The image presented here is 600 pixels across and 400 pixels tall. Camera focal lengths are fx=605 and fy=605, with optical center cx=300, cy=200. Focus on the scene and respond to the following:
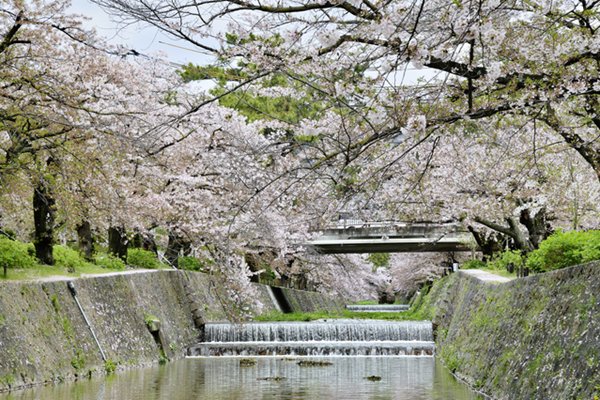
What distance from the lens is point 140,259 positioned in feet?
65.0

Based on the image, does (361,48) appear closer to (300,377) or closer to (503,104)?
(503,104)

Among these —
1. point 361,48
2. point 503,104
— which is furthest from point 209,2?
point 503,104

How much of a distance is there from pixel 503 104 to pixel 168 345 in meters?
13.0

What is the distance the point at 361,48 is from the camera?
602cm

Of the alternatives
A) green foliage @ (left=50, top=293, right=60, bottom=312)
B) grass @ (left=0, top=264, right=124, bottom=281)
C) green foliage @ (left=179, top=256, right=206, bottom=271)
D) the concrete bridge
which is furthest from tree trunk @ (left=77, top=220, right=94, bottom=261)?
the concrete bridge

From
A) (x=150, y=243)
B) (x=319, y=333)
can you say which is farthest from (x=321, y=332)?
(x=150, y=243)

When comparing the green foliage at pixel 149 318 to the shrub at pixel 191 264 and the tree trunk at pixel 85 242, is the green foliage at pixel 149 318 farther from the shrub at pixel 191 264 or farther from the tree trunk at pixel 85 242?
the shrub at pixel 191 264

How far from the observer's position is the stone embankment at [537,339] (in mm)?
5856

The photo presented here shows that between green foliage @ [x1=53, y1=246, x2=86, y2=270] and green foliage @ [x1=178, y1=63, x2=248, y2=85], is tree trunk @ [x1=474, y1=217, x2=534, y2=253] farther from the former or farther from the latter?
green foliage @ [x1=178, y1=63, x2=248, y2=85]

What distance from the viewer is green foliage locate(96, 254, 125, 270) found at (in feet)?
58.3

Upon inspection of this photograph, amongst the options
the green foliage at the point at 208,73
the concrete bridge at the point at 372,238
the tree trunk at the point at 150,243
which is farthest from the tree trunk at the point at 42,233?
the concrete bridge at the point at 372,238

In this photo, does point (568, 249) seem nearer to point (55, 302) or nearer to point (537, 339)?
point (537, 339)

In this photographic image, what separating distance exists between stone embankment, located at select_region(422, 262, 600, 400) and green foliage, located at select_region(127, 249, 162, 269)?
35.7 feet

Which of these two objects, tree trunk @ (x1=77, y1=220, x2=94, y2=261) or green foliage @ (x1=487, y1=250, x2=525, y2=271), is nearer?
green foliage @ (x1=487, y1=250, x2=525, y2=271)
